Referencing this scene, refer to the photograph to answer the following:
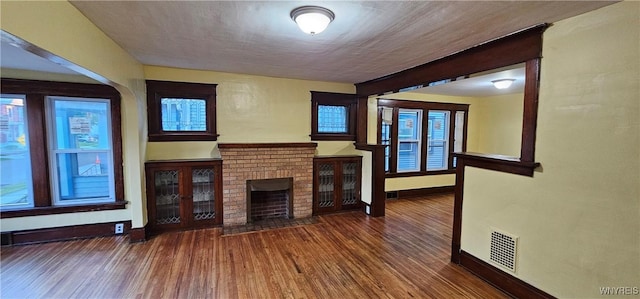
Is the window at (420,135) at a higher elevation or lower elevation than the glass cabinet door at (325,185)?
higher

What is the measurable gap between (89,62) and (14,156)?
8.27 feet

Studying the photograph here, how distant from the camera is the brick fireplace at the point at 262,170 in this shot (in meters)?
4.21

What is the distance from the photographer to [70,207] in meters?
3.61

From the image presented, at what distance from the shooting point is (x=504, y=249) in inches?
102

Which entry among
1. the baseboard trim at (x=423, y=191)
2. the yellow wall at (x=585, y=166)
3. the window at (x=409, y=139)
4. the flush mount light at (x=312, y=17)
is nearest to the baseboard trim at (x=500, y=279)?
the yellow wall at (x=585, y=166)

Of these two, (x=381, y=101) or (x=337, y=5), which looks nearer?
(x=337, y=5)

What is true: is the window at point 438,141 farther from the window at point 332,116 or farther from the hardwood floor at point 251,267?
the hardwood floor at point 251,267

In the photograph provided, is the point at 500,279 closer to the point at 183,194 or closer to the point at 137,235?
the point at 183,194

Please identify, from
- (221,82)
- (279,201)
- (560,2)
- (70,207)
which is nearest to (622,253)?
(560,2)

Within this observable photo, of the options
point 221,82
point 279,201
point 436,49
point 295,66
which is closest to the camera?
point 436,49

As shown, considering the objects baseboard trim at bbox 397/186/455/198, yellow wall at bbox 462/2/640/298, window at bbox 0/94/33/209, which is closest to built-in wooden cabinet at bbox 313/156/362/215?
baseboard trim at bbox 397/186/455/198

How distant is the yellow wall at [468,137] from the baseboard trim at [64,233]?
463 centimetres

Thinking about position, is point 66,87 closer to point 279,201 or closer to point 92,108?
point 92,108

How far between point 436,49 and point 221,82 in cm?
317
